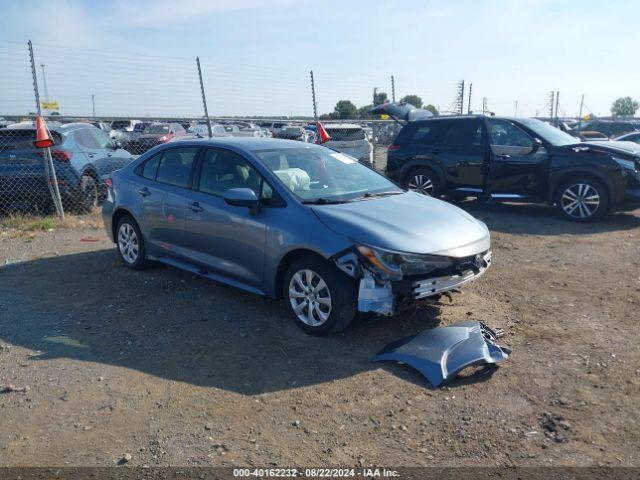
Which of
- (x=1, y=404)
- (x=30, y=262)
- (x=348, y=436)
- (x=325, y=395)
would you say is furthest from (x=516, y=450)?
(x=30, y=262)

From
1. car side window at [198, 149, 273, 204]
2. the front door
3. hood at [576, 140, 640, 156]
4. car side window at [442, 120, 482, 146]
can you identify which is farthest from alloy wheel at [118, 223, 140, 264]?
hood at [576, 140, 640, 156]

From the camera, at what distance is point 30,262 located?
727 cm

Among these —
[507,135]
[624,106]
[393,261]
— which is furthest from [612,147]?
[624,106]

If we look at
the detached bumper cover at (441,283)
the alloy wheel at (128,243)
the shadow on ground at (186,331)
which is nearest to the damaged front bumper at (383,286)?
the detached bumper cover at (441,283)

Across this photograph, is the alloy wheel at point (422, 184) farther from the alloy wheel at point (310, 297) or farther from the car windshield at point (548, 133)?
the alloy wheel at point (310, 297)

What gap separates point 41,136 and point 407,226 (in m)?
6.79

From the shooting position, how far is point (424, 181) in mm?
10797

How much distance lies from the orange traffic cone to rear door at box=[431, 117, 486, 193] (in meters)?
6.55

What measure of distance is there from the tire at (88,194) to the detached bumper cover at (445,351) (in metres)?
7.48

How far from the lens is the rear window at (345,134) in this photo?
15.1 meters

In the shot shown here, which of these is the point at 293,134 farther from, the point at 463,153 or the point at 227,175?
the point at 227,175

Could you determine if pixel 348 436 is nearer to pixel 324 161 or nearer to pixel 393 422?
pixel 393 422

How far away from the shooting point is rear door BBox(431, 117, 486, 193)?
10117 millimetres

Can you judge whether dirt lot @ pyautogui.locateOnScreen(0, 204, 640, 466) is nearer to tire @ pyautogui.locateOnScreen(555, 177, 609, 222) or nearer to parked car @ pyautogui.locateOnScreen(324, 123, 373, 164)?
tire @ pyautogui.locateOnScreen(555, 177, 609, 222)
